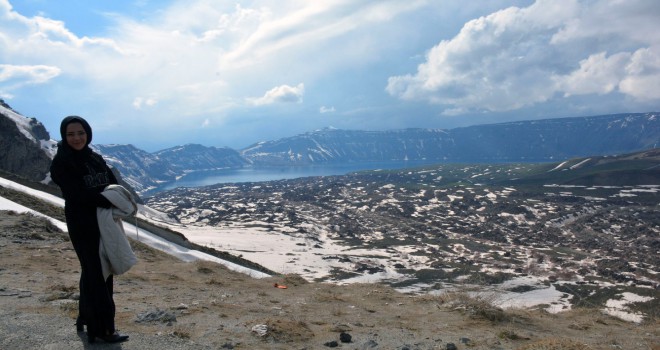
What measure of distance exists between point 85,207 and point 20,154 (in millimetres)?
82579

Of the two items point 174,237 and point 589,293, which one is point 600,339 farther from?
point 589,293

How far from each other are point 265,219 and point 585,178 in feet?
501

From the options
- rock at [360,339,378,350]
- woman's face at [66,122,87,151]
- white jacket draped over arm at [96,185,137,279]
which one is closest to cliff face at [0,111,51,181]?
woman's face at [66,122,87,151]

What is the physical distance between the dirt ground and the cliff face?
66640 mm

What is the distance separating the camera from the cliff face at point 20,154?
6944cm

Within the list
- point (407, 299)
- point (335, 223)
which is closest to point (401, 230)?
point (335, 223)

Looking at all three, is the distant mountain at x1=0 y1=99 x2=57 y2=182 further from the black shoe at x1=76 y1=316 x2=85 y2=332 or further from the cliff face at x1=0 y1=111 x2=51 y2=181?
the black shoe at x1=76 y1=316 x2=85 y2=332

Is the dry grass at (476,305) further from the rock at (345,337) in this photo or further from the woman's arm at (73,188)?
the woman's arm at (73,188)

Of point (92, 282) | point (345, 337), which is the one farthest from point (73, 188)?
point (345, 337)

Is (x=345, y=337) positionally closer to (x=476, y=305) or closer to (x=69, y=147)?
(x=476, y=305)

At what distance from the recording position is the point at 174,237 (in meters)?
35.5

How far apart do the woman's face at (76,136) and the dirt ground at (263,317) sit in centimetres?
297

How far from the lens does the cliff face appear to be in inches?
2734

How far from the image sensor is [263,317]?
9539 mm
